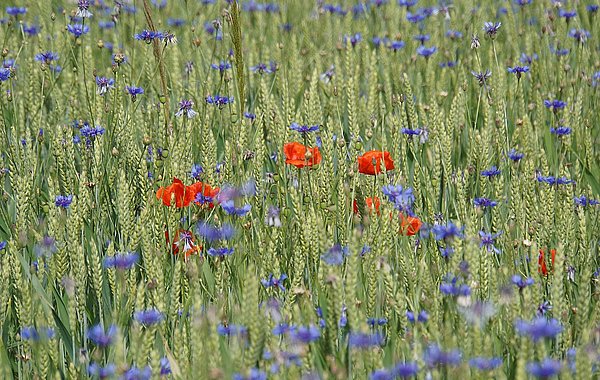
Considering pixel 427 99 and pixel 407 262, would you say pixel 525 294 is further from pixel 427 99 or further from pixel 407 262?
pixel 427 99

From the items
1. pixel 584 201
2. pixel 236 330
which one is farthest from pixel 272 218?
pixel 584 201

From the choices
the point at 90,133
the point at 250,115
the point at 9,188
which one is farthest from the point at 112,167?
the point at 250,115

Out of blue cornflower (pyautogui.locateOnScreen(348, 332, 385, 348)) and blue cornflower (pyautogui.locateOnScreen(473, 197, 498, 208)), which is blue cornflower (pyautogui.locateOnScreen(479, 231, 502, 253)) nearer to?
blue cornflower (pyautogui.locateOnScreen(473, 197, 498, 208))

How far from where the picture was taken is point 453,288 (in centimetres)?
183

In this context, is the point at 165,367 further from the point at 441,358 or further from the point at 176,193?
the point at 176,193

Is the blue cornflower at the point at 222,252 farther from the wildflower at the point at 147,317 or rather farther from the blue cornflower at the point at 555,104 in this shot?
the blue cornflower at the point at 555,104


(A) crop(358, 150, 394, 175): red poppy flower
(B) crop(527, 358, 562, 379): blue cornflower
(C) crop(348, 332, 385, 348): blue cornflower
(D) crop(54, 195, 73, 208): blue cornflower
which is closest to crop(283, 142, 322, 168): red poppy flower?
(A) crop(358, 150, 394, 175): red poppy flower

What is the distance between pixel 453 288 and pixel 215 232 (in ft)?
2.23

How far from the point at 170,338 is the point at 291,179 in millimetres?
773

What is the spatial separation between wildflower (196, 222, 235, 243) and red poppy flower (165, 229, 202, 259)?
4 centimetres

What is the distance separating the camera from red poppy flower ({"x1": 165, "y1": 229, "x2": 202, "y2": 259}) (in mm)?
2289

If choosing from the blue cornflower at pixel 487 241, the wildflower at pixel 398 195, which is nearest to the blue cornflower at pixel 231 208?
the wildflower at pixel 398 195

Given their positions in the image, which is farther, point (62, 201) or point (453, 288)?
point (62, 201)

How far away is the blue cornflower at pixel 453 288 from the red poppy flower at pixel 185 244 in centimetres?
66
